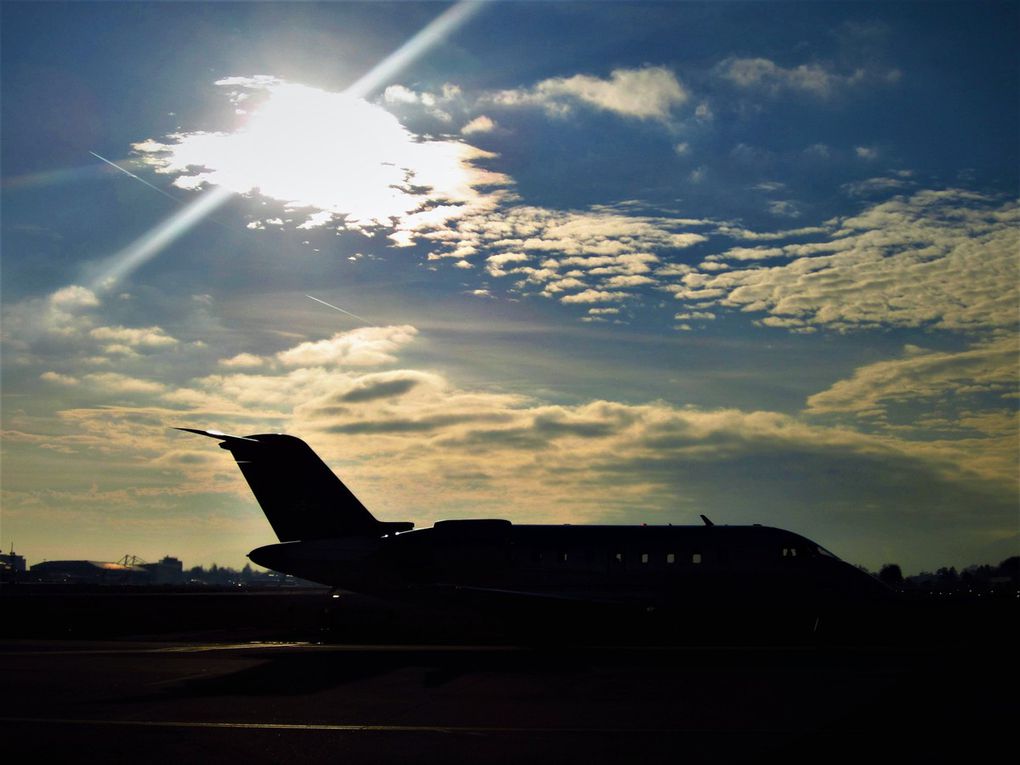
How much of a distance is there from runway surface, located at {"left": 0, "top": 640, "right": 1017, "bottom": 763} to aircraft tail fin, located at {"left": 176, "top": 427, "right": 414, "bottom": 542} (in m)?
6.31

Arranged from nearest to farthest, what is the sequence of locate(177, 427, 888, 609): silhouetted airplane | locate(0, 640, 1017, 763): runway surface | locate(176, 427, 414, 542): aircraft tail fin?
locate(0, 640, 1017, 763): runway surface → locate(177, 427, 888, 609): silhouetted airplane → locate(176, 427, 414, 542): aircraft tail fin

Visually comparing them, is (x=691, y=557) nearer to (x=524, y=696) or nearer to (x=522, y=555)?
(x=522, y=555)

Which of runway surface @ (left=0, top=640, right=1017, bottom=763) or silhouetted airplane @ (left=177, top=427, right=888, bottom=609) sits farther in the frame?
silhouetted airplane @ (left=177, top=427, right=888, bottom=609)

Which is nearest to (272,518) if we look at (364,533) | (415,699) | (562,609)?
(364,533)

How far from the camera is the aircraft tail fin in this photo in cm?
2883

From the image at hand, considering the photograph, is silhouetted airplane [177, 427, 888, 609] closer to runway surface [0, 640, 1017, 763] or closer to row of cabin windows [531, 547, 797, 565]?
row of cabin windows [531, 547, 797, 565]

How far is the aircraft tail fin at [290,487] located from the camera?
28828 mm

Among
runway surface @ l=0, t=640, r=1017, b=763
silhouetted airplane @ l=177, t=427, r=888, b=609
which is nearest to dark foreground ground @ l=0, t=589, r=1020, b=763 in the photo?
runway surface @ l=0, t=640, r=1017, b=763

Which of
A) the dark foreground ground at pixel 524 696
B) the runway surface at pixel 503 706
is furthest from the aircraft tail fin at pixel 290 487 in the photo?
the runway surface at pixel 503 706

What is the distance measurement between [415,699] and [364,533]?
14.4 metres

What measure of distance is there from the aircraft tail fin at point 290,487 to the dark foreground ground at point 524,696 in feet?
10.9

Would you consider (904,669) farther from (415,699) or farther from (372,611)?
(372,611)

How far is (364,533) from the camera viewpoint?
96.5 feet

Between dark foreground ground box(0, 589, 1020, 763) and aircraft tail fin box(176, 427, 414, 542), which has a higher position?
aircraft tail fin box(176, 427, 414, 542)
